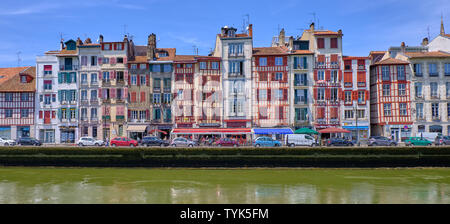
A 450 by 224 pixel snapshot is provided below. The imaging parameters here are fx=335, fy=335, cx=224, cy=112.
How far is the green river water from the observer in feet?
60.1

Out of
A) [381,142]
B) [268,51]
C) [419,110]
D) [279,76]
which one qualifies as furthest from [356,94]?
[268,51]

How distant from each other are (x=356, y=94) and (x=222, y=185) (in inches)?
1206

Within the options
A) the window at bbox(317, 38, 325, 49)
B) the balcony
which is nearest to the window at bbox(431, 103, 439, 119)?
the window at bbox(317, 38, 325, 49)

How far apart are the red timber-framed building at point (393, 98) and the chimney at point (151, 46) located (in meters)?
31.3

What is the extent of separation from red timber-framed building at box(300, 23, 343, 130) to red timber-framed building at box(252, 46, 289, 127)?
415 centimetres

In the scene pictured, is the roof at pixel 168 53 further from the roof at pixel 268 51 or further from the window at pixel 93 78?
the roof at pixel 268 51

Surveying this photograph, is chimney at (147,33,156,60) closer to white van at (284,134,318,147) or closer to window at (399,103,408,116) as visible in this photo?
white van at (284,134,318,147)

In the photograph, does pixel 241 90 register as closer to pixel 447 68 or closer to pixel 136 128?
pixel 136 128

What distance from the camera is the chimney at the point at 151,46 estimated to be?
48.2 m

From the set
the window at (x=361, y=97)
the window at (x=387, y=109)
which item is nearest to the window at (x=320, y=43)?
the window at (x=361, y=97)

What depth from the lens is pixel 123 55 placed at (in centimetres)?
4781

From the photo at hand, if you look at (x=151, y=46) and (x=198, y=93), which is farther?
(x=151, y=46)

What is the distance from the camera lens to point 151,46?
48531 mm

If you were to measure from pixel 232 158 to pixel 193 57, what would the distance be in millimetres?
22779
